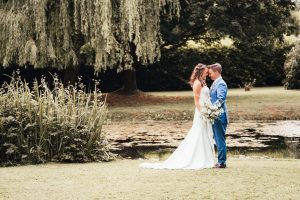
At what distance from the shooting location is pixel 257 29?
28.0m

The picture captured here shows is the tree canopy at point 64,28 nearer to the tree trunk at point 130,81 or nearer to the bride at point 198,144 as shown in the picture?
the tree trunk at point 130,81

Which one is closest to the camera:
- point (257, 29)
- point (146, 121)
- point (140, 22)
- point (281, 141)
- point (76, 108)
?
point (76, 108)

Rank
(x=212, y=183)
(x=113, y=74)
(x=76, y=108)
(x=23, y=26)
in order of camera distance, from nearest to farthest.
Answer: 1. (x=212, y=183)
2. (x=76, y=108)
3. (x=23, y=26)
4. (x=113, y=74)

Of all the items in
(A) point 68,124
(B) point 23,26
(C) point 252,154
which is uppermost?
(B) point 23,26

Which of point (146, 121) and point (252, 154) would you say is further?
point (146, 121)

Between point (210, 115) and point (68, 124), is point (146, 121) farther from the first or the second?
point (210, 115)

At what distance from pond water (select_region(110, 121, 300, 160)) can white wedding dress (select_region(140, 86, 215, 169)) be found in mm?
1719

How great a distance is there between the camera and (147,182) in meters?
8.50

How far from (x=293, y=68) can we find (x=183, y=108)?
12.4 meters

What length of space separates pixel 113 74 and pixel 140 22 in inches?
470

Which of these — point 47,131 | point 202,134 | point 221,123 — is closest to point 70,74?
point 47,131

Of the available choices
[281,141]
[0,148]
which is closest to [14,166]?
[0,148]

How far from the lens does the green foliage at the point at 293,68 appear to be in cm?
3300

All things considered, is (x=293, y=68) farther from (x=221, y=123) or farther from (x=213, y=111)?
(x=213, y=111)
